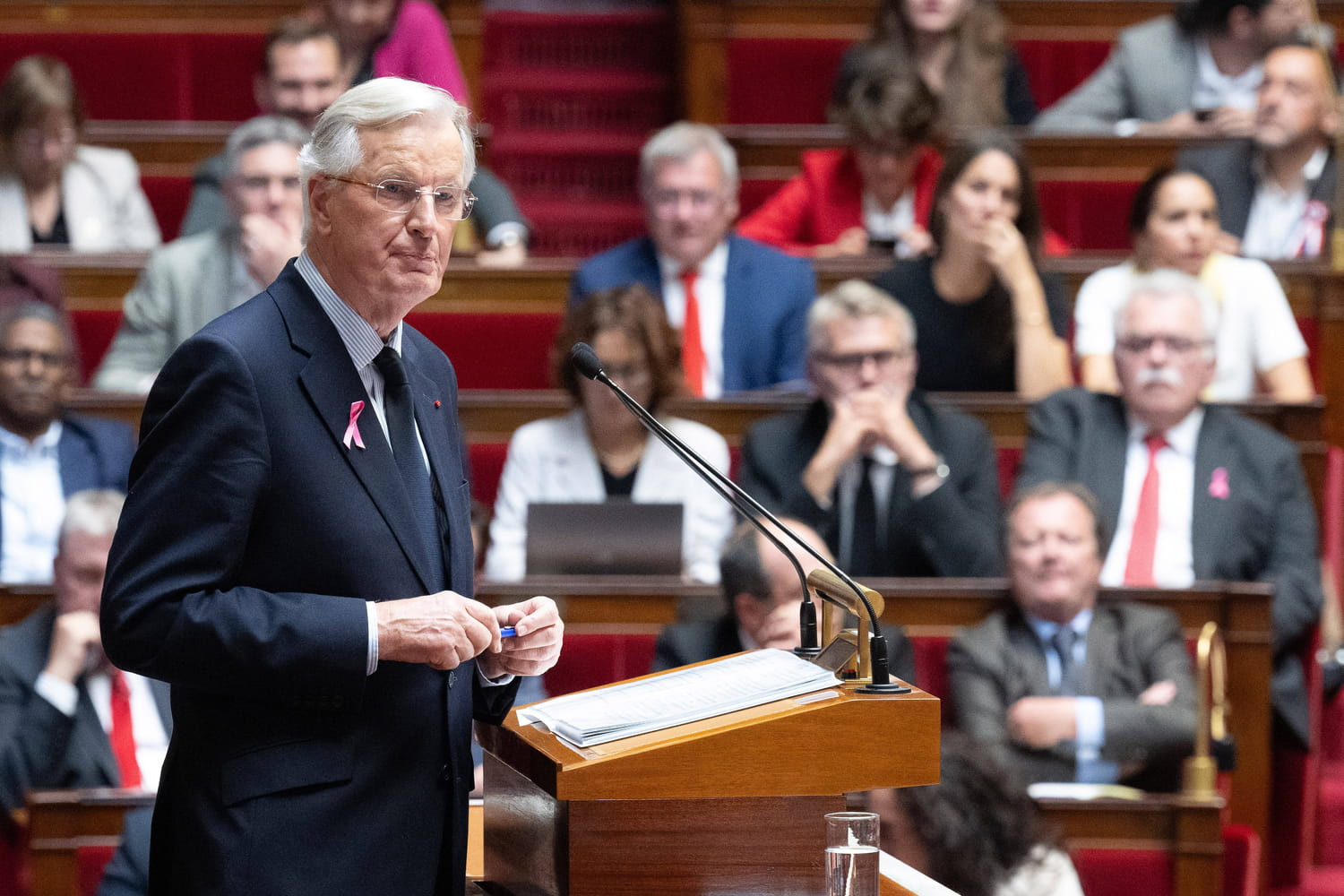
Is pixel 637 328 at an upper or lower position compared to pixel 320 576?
upper

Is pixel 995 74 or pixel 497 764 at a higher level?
pixel 995 74

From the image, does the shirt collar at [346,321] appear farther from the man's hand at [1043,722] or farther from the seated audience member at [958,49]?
the seated audience member at [958,49]

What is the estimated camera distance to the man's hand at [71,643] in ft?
6.20

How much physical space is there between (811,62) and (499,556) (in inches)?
57.4

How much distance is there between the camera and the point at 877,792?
1435mm

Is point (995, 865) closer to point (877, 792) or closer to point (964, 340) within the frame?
point (877, 792)

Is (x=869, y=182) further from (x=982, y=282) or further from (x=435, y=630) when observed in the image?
(x=435, y=630)

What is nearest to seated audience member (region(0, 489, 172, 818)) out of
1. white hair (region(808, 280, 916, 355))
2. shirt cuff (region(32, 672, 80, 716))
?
shirt cuff (region(32, 672, 80, 716))

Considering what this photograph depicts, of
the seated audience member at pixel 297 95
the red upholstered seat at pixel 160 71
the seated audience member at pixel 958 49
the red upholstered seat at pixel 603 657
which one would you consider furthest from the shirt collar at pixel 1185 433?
the red upholstered seat at pixel 160 71

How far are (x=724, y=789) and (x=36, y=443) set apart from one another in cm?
172

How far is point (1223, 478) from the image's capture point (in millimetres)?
2203

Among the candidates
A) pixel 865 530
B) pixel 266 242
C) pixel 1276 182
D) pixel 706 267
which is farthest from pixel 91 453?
pixel 1276 182

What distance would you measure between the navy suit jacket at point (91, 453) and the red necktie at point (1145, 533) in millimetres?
1276

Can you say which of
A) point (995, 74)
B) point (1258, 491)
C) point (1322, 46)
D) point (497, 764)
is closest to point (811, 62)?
point (995, 74)
